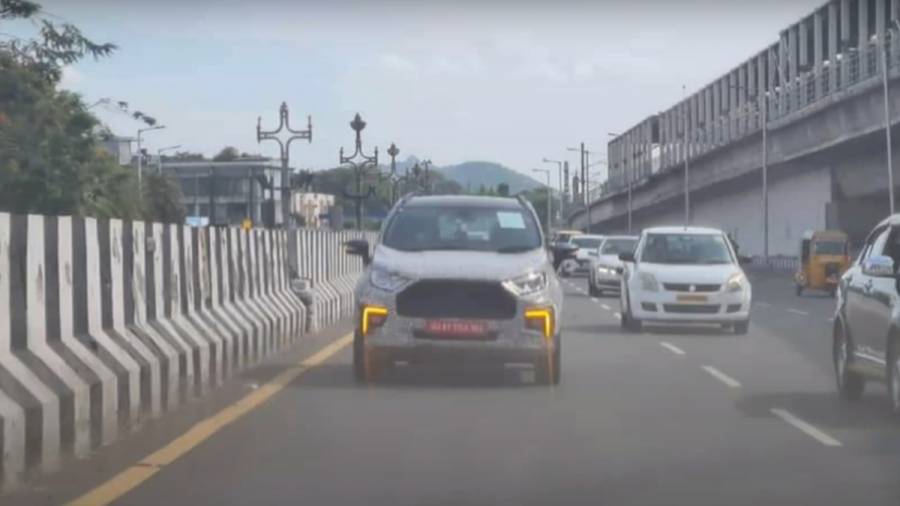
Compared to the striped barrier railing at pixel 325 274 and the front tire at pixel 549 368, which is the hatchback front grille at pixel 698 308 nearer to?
the striped barrier railing at pixel 325 274

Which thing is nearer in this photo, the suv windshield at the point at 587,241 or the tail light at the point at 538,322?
the tail light at the point at 538,322

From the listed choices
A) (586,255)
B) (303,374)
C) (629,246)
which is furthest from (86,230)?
(586,255)

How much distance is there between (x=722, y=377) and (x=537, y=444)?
21.4 ft

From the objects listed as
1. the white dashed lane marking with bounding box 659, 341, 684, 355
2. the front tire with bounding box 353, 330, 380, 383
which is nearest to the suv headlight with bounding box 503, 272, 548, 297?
the front tire with bounding box 353, 330, 380, 383

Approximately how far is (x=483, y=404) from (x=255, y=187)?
82.1ft

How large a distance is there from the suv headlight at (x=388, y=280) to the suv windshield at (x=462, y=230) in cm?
72

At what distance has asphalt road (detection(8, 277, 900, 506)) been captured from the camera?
33.4 feet

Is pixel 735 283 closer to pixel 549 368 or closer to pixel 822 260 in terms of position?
pixel 549 368

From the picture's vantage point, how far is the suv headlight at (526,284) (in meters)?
16.8

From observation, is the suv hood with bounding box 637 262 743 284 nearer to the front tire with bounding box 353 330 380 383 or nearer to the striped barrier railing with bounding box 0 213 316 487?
the striped barrier railing with bounding box 0 213 316 487

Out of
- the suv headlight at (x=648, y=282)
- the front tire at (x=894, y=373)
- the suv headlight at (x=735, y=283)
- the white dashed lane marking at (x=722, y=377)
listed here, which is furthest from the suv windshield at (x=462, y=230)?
the suv headlight at (x=735, y=283)

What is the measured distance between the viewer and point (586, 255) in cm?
5788

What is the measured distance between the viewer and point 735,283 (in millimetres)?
26625

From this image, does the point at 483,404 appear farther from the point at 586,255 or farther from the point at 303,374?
the point at 586,255
